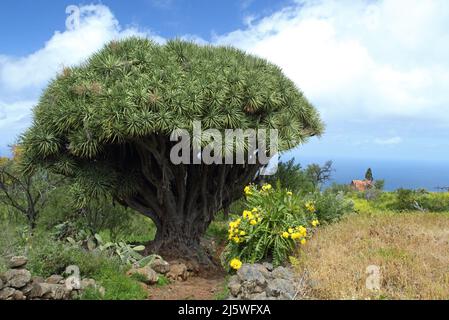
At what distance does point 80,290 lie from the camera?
7.76m

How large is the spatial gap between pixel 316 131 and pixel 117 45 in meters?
6.50

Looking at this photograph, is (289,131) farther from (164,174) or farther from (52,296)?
(52,296)

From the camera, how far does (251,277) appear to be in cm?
664

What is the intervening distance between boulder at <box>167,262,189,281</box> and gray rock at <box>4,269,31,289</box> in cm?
412

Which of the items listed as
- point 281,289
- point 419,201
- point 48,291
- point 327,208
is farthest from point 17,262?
point 419,201

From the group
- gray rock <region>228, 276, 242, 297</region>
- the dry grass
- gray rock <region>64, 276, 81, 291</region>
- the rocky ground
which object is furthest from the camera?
gray rock <region>64, 276, 81, 291</region>

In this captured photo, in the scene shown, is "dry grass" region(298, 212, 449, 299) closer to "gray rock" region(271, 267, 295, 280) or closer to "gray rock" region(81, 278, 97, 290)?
"gray rock" region(271, 267, 295, 280)

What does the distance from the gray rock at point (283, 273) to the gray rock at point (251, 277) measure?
305 millimetres

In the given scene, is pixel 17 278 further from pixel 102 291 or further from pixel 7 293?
pixel 102 291

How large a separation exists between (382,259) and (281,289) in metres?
1.77

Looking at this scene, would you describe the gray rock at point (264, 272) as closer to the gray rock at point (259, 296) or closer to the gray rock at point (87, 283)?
the gray rock at point (259, 296)

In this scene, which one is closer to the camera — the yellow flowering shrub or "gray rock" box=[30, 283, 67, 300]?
"gray rock" box=[30, 283, 67, 300]

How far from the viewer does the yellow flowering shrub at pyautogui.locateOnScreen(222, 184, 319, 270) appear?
7.98m

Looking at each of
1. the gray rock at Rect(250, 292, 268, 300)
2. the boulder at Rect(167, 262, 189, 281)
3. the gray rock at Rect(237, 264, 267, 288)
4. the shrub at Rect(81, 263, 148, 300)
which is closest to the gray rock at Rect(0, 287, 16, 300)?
the shrub at Rect(81, 263, 148, 300)
